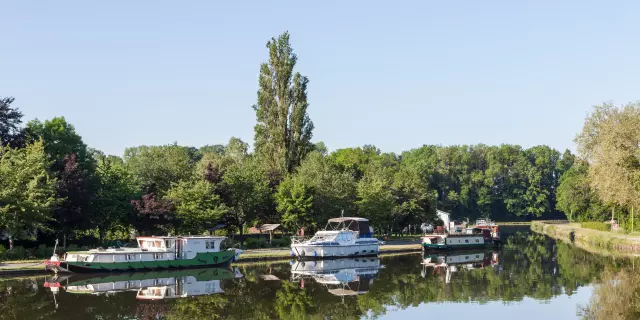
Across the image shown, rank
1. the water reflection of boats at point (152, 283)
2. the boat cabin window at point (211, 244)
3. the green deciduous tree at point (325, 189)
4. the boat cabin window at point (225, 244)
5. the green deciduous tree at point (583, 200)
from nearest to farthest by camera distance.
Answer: the water reflection of boats at point (152, 283) → the boat cabin window at point (211, 244) → the boat cabin window at point (225, 244) → the green deciduous tree at point (325, 189) → the green deciduous tree at point (583, 200)

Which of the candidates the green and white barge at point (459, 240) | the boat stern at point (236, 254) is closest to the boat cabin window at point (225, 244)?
the boat stern at point (236, 254)

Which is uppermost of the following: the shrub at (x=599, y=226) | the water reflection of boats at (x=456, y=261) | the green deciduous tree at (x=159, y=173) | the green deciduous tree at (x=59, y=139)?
the green deciduous tree at (x=59, y=139)

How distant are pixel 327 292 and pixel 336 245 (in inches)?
941

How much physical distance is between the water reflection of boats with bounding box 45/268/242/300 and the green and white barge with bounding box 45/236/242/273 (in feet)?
2.87

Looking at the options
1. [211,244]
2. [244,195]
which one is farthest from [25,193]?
[244,195]

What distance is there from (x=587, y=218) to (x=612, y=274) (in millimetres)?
71564

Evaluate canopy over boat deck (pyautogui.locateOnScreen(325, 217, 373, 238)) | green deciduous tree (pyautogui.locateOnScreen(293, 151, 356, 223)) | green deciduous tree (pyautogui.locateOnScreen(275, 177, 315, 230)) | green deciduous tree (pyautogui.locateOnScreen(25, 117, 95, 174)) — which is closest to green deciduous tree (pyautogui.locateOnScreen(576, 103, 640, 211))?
canopy over boat deck (pyautogui.locateOnScreen(325, 217, 373, 238))

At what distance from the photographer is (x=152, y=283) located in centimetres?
4481

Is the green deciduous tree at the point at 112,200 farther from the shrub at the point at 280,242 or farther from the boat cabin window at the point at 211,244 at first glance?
the shrub at the point at 280,242

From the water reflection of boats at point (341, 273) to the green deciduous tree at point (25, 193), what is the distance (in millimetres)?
23127

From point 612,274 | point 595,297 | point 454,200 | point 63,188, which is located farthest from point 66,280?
point 454,200

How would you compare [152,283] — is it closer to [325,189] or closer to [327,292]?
[327,292]

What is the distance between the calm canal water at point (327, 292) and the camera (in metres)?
33.5

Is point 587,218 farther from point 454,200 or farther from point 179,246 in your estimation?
point 179,246
